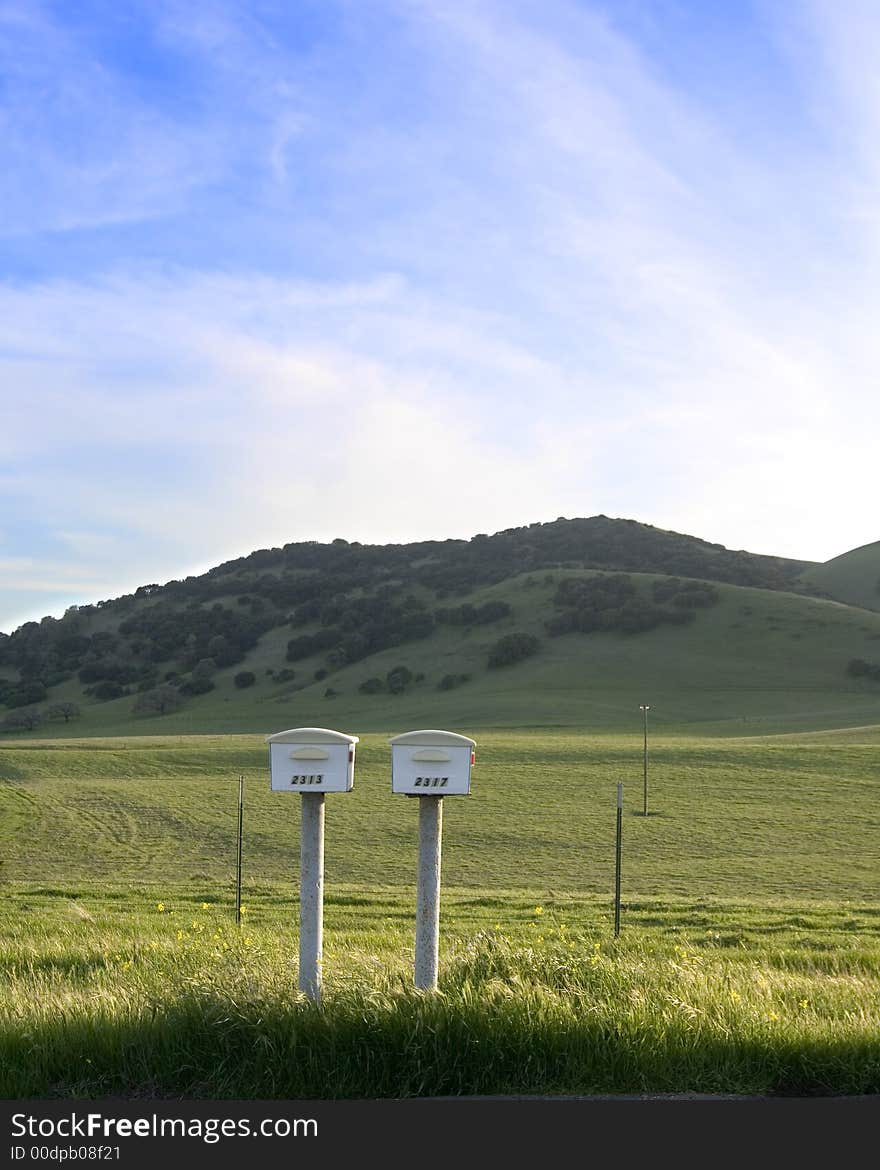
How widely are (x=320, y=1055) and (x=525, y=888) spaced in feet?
63.4

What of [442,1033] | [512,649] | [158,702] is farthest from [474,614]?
[442,1033]

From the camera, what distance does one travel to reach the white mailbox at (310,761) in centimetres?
588

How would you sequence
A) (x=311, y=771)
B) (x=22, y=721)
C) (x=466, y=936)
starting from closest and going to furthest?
1. (x=311, y=771)
2. (x=466, y=936)
3. (x=22, y=721)

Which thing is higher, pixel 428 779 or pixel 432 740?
pixel 432 740

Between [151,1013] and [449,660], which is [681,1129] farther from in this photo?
[449,660]

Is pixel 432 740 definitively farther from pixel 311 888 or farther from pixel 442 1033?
pixel 442 1033

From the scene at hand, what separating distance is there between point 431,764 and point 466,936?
20.7ft

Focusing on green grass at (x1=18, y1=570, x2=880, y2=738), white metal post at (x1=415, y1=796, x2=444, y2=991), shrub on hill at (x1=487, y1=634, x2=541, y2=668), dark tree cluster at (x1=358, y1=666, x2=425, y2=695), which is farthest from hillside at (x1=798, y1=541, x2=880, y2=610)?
white metal post at (x1=415, y1=796, x2=444, y2=991)

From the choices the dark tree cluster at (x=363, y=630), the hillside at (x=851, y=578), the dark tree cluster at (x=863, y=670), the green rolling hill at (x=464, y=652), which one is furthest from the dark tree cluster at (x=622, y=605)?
the hillside at (x=851, y=578)

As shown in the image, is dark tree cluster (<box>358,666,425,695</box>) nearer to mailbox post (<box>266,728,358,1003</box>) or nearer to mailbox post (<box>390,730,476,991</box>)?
mailbox post (<box>266,728,358,1003</box>)

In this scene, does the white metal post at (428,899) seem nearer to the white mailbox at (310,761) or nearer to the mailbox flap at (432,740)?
the mailbox flap at (432,740)

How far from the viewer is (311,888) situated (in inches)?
238

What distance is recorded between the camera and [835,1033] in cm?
510

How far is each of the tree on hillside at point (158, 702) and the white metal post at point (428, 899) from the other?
3837 inches
